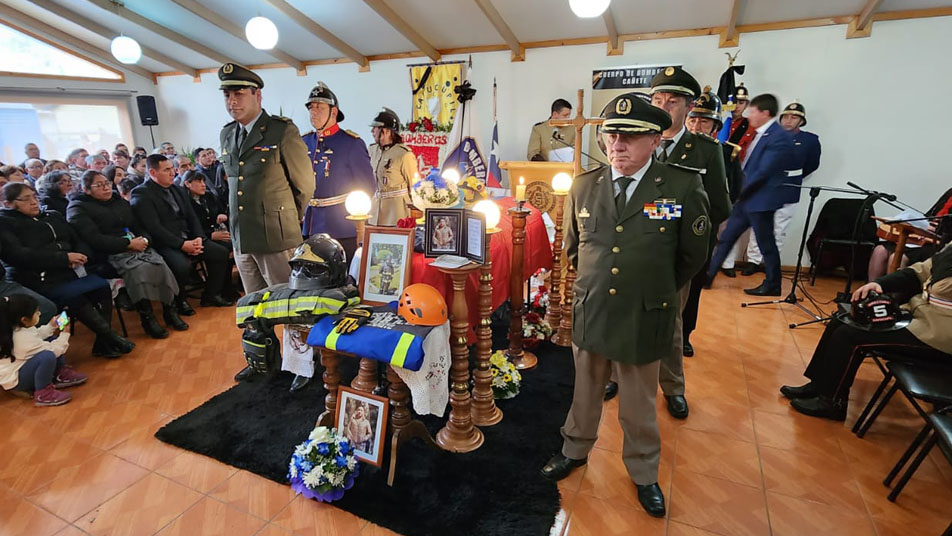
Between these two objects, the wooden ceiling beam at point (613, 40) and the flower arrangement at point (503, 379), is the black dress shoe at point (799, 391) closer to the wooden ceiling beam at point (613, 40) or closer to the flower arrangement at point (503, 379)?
the flower arrangement at point (503, 379)

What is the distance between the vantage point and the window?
709cm

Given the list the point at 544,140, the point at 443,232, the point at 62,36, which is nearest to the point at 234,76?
the point at 443,232

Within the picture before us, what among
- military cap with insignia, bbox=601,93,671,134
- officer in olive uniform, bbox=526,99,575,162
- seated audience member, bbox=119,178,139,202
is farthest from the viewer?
officer in olive uniform, bbox=526,99,575,162

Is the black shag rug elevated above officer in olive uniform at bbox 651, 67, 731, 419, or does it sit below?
below

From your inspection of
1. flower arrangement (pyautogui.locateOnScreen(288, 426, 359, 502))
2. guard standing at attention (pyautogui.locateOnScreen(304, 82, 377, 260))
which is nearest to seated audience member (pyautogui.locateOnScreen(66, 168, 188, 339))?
guard standing at attention (pyautogui.locateOnScreen(304, 82, 377, 260))

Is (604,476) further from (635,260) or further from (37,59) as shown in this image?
(37,59)

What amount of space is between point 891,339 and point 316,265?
9.11 ft

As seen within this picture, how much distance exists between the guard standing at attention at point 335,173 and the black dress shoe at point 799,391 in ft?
9.69

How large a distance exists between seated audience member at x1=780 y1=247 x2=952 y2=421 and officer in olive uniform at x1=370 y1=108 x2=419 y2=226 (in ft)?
9.78

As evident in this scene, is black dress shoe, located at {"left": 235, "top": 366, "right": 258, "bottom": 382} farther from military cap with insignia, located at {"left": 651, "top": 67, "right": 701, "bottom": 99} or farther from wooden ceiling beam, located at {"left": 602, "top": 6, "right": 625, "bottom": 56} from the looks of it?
wooden ceiling beam, located at {"left": 602, "top": 6, "right": 625, "bottom": 56}

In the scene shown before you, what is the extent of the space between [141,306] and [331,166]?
2014mm

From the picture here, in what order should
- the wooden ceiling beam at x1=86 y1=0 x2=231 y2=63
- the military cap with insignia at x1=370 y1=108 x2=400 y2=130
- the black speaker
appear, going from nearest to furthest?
the military cap with insignia at x1=370 y1=108 x2=400 y2=130 → the wooden ceiling beam at x1=86 y1=0 x2=231 y2=63 → the black speaker

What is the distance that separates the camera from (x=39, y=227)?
3.08 metres

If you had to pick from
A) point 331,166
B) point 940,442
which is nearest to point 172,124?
Answer: point 331,166
